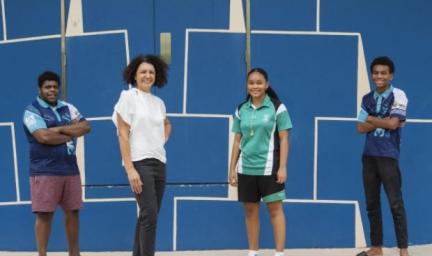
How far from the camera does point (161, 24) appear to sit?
559 cm

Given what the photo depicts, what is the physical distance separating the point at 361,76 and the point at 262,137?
1.41 m

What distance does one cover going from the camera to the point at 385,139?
505cm

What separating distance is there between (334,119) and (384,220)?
107cm

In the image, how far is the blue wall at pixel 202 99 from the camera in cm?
559

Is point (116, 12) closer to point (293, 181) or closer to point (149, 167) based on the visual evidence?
point (149, 167)

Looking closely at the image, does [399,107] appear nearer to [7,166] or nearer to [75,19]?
[75,19]

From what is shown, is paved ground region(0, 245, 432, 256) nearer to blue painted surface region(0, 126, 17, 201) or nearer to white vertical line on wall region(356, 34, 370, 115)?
blue painted surface region(0, 126, 17, 201)

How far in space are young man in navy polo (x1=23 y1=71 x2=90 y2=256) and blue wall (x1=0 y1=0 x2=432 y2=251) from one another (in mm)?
608

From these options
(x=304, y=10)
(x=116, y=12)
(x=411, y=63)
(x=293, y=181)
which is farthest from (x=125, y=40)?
(x=411, y=63)

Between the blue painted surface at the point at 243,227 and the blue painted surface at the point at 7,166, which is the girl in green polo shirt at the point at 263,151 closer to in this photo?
the blue painted surface at the point at 243,227

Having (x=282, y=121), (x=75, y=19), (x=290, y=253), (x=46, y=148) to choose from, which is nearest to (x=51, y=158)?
(x=46, y=148)

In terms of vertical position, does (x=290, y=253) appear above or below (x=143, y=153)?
below

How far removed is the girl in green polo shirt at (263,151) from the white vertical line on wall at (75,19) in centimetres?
176

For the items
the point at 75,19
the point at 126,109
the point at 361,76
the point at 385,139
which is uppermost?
the point at 75,19
